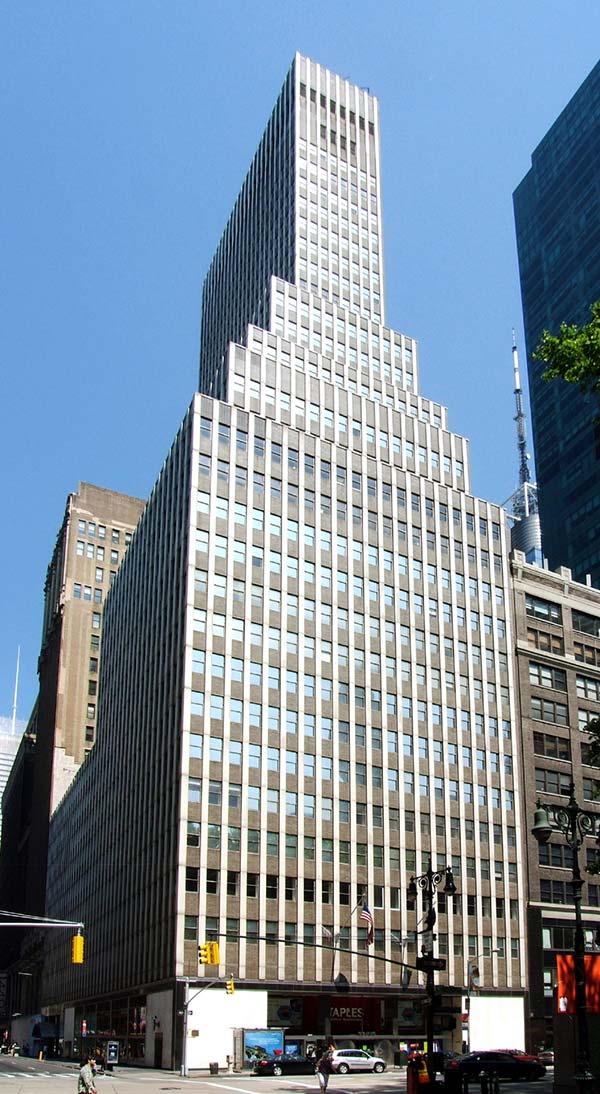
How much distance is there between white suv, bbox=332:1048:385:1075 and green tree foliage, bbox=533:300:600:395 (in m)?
42.2

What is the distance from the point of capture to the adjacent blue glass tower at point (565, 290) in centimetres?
15312

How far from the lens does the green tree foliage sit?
32.5m

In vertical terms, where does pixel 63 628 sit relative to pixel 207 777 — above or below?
above

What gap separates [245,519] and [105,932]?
40.7 meters

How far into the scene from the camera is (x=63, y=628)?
152m

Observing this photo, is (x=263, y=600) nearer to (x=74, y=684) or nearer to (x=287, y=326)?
(x=287, y=326)

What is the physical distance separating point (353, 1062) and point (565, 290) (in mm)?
136424

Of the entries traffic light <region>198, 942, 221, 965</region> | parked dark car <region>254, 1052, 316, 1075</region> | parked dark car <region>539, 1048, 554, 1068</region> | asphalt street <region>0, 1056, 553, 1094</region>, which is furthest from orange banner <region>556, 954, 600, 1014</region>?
parked dark car <region>539, 1048, 554, 1068</region>

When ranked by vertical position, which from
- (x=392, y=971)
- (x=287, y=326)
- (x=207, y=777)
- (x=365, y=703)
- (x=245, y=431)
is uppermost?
(x=287, y=326)

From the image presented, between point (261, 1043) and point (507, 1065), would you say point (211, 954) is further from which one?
point (261, 1043)

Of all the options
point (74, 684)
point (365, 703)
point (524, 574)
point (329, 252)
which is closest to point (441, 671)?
point (365, 703)

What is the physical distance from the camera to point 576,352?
32688 millimetres

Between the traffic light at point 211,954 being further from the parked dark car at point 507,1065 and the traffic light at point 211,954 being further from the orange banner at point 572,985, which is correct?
A: the orange banner at point 572,985

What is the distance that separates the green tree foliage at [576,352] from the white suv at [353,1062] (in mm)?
42235
